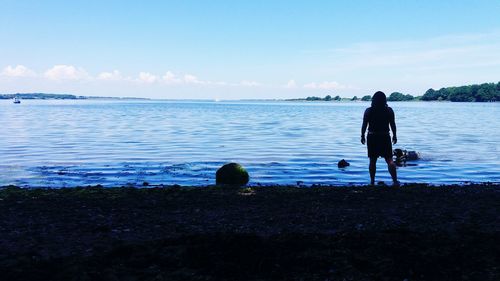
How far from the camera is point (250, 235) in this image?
7.79 m

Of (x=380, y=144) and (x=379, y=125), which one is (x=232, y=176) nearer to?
(x=380, y=144)

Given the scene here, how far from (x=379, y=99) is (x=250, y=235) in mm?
6736

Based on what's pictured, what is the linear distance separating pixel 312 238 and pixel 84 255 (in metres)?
3.38

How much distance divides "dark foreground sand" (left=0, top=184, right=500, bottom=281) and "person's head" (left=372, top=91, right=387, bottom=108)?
2335mm

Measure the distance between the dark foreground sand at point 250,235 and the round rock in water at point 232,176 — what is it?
10.9 ft

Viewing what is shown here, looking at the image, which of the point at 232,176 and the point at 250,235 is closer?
the point at 250,235

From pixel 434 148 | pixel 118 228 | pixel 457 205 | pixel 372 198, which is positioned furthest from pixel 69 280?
pixel 434 148

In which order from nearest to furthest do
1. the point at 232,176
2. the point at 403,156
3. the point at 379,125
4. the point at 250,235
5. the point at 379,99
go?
the point at 250,235 < the point at 379,99 < the point at 379,125 < the point at 232,176 < the point at 403,156

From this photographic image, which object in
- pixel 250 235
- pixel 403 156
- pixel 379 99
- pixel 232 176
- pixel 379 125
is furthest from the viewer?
pixel 403 156

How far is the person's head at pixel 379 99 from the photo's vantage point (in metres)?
12.9

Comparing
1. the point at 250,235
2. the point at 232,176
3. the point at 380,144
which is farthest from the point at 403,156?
the point at 250,235

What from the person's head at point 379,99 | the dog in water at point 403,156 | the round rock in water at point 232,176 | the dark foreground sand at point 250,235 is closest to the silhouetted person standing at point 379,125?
the person's head at point 379,99

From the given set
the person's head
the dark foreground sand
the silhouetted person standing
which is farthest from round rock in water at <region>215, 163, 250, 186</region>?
the person's head

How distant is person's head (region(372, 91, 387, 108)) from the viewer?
1287 centimetres
